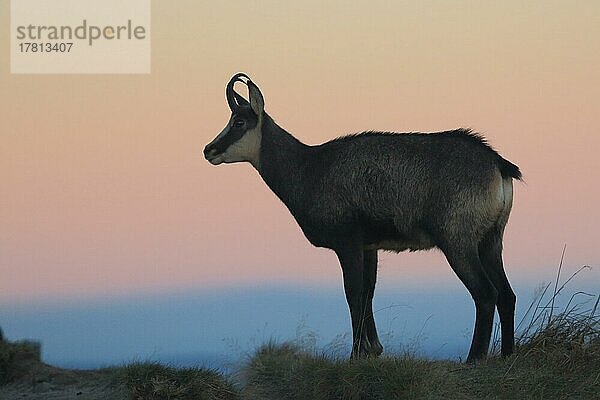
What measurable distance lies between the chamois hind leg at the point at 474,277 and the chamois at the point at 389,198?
0.01 m

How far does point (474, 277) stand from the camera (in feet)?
40.9

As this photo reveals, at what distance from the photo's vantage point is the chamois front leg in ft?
42.1

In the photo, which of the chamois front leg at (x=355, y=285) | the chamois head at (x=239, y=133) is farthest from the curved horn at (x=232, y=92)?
the chamois front leg at (x=355, y=285)

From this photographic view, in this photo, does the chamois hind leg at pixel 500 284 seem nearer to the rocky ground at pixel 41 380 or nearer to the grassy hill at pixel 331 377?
the grassy hill at pixel 331 377

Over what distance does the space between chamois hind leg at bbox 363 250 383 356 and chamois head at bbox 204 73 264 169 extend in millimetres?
1902

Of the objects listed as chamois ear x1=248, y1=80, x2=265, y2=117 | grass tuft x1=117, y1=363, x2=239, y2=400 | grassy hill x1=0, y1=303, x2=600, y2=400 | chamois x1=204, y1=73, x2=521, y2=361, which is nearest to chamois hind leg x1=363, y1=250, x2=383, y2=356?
chamois x1=204, y1=73, x2=521, y2=361

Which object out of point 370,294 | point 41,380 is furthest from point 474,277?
point 41,380

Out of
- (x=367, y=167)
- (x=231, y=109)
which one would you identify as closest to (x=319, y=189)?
(x=367, y=167)

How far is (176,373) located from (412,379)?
243 centimetres

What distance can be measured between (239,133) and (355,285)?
8.02 ft

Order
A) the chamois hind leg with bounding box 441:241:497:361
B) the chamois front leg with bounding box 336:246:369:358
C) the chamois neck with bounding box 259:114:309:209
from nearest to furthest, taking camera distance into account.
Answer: the chamois hind leg with bounding box 441:241:497:361, the chamois front leg with bounding box 336:246:369:358, the chamois neck with bounding box 259:114:309:209

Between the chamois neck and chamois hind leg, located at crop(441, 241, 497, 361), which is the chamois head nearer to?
the chamois neck

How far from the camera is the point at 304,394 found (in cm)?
1150

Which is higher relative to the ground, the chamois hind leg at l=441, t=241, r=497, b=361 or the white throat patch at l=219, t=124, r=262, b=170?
the white throat patch at l=219, t=124, r=262, b=170
